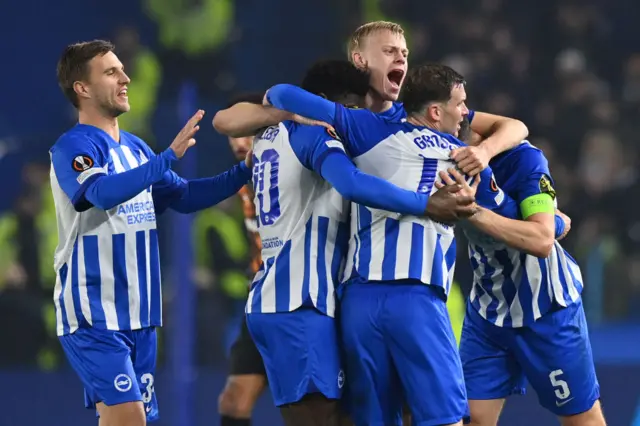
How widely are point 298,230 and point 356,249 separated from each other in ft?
0.76

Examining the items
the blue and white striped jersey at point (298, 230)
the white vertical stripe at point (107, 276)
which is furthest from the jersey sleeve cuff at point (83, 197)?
the blue and white striped jersey at point (298, 230)

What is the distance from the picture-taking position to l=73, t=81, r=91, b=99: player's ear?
180 inches

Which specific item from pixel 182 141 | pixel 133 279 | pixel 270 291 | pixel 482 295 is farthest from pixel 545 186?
pixel 133 279

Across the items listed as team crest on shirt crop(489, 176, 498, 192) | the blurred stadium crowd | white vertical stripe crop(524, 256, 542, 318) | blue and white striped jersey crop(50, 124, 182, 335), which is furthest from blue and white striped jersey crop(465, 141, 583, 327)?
the blurred stadium crowd

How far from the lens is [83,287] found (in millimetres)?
4418

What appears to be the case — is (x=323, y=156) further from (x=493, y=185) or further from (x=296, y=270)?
(x=493, y=185)

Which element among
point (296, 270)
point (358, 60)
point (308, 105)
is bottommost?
point (296, 270)

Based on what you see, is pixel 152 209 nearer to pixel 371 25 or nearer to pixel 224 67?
pixel 371 25

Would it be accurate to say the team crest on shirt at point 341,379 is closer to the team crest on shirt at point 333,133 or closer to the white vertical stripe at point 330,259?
the white vertical stripe at point 330,259

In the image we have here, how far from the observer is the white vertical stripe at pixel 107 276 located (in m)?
4.41

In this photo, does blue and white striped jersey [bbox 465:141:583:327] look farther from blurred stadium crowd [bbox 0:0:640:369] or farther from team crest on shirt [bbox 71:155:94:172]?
blurred stadium crowd [bbox 0:0:640:369]

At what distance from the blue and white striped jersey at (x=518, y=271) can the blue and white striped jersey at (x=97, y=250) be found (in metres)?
1.32

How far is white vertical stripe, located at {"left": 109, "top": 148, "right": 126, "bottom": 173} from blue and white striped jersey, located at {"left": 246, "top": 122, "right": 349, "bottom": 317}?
0.60 metres

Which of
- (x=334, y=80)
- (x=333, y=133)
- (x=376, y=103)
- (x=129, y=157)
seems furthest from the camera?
(x=376, y=103)
